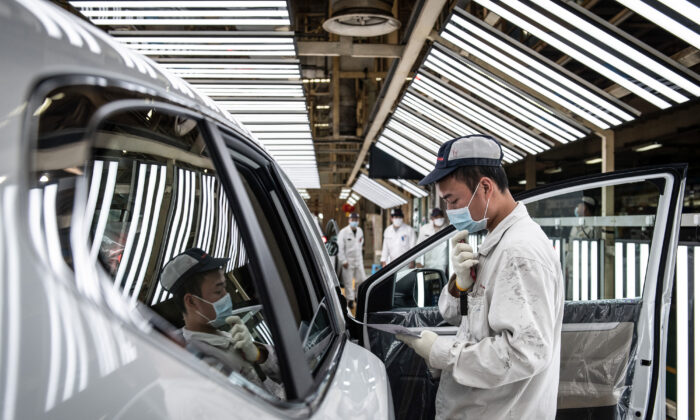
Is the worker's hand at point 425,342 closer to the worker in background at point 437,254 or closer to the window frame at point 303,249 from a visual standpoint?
the window frame at point 303,249

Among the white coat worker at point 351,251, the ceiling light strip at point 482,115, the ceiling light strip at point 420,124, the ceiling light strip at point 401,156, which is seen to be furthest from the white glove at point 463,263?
the white coat worker at point 351,251

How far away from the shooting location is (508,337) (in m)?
1.68

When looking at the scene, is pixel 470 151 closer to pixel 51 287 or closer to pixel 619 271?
pixel 51 287

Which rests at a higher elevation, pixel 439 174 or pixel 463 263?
pixel 439 174

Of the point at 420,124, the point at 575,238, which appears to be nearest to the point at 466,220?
the point at 575,238

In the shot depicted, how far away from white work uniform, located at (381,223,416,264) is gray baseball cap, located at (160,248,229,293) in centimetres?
882

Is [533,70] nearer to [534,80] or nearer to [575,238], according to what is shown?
[534,80]

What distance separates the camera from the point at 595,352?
8.82ft

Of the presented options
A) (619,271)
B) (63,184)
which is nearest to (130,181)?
(63,184)

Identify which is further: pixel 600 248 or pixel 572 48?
pixel 600 248

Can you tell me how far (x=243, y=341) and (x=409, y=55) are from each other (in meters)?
4.63

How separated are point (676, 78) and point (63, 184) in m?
3.80

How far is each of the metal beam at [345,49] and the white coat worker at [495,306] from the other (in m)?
4.18

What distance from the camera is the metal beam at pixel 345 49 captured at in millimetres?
6012
